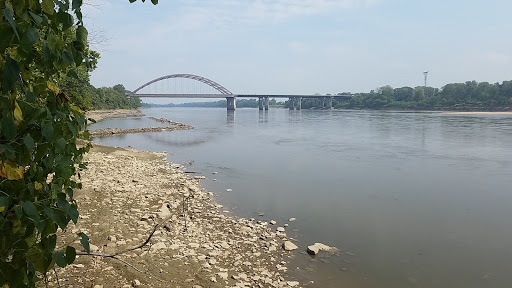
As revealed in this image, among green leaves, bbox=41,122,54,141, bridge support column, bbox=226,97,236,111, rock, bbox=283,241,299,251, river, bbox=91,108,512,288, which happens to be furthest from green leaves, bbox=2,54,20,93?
bridge support column, bbox=226,97,236,111

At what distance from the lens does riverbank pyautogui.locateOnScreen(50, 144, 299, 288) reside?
229 inches

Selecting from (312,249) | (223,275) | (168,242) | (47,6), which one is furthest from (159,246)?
(47,6)

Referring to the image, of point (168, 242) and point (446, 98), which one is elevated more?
point (446, 98)

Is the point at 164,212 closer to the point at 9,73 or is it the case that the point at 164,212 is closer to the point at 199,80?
the point at 9,73

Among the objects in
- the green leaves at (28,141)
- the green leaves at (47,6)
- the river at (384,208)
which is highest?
the green leaves at (47,6)

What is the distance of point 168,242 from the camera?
7547 mm

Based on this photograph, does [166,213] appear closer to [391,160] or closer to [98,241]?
[98,241]

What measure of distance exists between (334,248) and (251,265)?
2419 millimetres

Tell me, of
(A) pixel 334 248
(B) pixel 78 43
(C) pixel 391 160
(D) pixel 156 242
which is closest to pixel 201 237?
(D) pixel 156 242

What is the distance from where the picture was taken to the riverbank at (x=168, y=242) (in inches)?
229

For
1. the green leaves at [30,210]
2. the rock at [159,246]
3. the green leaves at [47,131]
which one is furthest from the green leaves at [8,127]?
the rock at [159,246]

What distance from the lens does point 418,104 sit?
116 meters

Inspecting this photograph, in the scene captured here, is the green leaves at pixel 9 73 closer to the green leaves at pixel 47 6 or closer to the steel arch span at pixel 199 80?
the green leaves at pixel 47 6

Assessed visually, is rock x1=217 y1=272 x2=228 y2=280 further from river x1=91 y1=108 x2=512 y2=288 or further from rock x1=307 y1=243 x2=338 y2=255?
rock x1=307 y1=243 x2=338 y2=255
